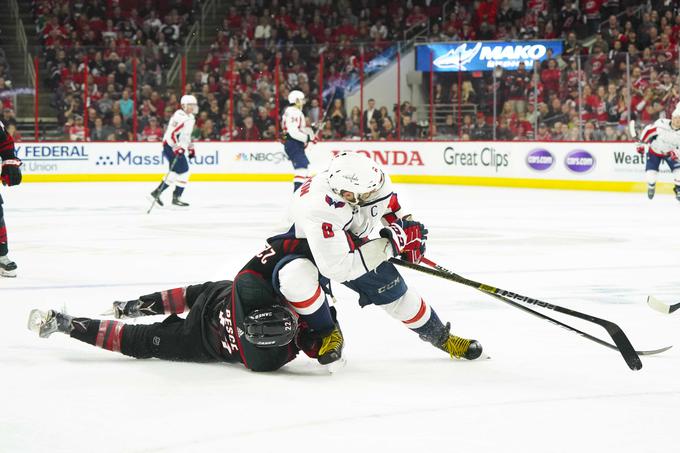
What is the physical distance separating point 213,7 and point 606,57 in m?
8.91

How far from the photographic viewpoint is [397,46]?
1709cm

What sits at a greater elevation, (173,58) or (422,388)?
(173,58)

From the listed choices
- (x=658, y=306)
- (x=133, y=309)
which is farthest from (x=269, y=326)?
(x=658, y=306)

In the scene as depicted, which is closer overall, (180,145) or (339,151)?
(180,145)

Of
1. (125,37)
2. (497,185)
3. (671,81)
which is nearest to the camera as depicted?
(671,81)

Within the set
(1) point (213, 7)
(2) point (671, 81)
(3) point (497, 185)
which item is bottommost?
(3) point (497, 185)

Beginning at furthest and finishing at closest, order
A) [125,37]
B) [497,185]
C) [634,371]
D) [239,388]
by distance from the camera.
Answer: [125,37] → [497,185] → [634,371] → [239,388]

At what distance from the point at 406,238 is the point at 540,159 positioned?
38.7 feet

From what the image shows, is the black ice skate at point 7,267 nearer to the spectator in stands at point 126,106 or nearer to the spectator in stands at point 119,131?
the spectator in stands at point 119,131

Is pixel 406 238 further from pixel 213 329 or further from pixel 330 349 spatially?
pixel 213 329

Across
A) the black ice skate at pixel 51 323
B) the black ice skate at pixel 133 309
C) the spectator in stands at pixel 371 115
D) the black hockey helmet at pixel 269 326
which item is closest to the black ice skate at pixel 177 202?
the spectator in stands at pixel 371 115

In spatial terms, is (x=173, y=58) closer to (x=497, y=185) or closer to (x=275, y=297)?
(x=497, y=185)

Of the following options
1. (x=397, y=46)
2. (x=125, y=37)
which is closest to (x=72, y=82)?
(x=125, y=37)

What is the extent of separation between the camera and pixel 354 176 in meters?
Result: 3.61
